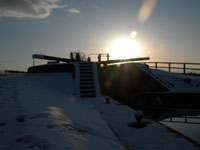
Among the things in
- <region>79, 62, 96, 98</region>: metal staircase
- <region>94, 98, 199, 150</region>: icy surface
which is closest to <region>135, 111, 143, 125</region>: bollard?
<region>94, 98, 199, 150</region>: icy surface

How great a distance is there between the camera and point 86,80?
11305mm

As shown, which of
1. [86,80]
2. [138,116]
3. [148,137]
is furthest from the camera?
[86,80]

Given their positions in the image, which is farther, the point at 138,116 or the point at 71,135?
the point at 138,116

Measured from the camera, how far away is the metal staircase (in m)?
10.2

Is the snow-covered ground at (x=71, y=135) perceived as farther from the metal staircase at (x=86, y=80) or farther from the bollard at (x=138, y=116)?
the metal staircase at (x=86, y=80)

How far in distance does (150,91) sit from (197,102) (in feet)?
10.1

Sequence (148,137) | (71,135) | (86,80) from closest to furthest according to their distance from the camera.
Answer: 1. (71,135)
2. (148,137)
3. (86,80)

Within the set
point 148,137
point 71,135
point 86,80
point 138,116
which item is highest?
point 86,80

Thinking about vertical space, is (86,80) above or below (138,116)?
above

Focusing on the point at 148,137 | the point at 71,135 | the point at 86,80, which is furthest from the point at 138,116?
the point at 86,80

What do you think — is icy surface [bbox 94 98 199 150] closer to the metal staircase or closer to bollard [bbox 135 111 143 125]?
bollard [bbox 135 111 143 125]

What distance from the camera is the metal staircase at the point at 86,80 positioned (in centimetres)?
1021

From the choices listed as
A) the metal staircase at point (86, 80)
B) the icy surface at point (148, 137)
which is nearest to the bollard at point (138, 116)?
the icy surface at point (148, 137)

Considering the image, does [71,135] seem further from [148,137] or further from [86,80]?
[86,80]
